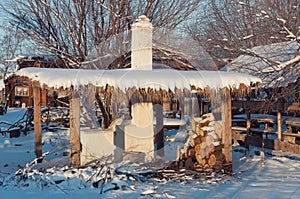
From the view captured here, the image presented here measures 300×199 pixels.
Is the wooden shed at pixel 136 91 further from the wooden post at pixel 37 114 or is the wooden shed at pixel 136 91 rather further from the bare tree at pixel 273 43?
the bare tree at pixel 273 43

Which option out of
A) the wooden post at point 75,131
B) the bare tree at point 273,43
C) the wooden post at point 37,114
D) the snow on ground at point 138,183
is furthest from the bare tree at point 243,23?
the wooden post at point 37,114

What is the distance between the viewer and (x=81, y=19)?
13266 millimetres

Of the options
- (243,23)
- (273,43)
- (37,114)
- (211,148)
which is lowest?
(211,148)

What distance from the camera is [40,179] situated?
6809 millimetres

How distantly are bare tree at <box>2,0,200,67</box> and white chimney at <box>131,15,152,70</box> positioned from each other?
4053mm

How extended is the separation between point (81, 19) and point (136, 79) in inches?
273

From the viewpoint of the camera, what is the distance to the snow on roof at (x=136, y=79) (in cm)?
700

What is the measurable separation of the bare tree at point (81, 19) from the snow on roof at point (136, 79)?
5846 mm

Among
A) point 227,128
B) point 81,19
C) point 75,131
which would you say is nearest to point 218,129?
point 227,128

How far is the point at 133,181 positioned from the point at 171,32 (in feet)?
24.6

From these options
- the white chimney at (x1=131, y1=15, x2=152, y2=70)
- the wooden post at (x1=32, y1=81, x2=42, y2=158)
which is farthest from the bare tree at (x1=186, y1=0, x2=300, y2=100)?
the wooden post at (x1=32, y1=81, x2=42, y2=158)

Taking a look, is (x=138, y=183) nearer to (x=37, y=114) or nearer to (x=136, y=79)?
(x=136, y=79)

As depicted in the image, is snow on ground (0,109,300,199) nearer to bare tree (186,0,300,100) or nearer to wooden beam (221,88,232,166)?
wooden beam (221,88,232,166)

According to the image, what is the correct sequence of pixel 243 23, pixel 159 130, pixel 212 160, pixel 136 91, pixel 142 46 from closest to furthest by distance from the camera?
pixel 136 91 → pixel 212 160 → pixel 142 46 → pixel 159 130 → pixel 243 23
